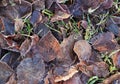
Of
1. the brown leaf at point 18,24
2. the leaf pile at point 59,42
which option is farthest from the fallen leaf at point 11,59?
the brown leaf at point 18,24

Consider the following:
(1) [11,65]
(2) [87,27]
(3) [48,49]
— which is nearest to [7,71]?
(1) [11,65]

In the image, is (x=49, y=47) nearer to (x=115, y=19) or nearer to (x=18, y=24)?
(x=18, y=24)

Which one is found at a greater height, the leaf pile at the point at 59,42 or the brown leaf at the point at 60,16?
the brown leaf at the point at 60,16

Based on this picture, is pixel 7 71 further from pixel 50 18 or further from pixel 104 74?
pixel 104 74

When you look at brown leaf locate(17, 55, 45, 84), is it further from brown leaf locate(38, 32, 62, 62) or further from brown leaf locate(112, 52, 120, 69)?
brown leaf locate(112, 52, 120, 69)

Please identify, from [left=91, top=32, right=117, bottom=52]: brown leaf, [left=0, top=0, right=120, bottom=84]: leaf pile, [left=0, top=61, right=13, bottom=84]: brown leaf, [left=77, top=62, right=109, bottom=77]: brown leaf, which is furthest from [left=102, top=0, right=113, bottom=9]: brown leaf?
[left=0, top=61, right=13, bottom=84]: brown leaf

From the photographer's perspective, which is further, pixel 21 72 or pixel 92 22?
pixel 92 22

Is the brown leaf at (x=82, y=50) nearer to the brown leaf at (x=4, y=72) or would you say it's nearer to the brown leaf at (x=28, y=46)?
the brown leaf at (x=28, y=46)
